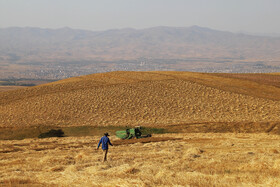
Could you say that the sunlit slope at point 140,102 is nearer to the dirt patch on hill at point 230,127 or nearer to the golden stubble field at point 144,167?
the dirt patch on hill at point 230,127

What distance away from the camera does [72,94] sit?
182 ft

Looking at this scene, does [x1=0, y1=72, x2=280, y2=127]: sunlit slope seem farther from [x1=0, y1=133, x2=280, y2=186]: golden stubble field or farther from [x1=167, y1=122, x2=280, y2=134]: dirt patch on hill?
[x1=0, y1=133, x2=280, y2=186]: golden stubble field

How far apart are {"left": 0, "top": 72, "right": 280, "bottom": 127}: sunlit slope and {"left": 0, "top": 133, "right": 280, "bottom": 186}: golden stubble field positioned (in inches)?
681

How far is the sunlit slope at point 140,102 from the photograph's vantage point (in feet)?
149

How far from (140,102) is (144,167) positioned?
115 ft

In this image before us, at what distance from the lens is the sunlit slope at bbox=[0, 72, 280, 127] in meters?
45.3

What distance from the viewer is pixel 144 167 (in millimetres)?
17703

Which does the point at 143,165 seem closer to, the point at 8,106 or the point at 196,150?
the point at 196,150

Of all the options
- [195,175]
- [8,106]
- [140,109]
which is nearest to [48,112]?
[8,106]

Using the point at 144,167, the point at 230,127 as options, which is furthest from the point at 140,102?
the point at 144,167

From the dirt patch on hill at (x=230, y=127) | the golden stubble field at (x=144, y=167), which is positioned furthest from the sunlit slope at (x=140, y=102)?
the golden stubble field at (x=144, y=167)

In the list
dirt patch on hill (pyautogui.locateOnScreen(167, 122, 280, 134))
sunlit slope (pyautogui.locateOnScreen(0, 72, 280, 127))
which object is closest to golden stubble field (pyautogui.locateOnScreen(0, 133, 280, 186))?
dirt patch on hill (pyautogui.locateOnScreen(167, 122, 280, 134))

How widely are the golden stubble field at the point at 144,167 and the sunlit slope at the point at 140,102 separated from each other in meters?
17.3

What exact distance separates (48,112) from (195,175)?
35758 millimetres
